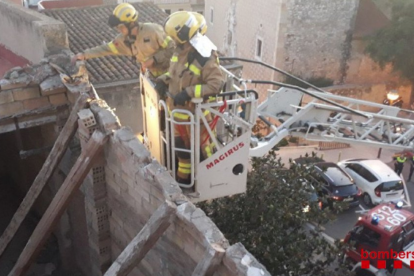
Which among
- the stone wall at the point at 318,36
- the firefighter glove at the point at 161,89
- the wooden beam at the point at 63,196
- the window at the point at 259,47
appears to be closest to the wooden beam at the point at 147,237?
the wooden beam at the point at 63,196

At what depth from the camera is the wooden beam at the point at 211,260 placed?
393 cm

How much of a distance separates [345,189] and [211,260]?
29.8ft

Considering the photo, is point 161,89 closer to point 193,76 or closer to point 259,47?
point 193,76

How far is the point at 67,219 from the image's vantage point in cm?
794

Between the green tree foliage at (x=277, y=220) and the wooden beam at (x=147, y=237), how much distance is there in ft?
7.15

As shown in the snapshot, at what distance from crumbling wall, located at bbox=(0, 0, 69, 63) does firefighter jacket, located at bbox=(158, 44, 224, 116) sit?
3.76m

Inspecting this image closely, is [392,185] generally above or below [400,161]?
below

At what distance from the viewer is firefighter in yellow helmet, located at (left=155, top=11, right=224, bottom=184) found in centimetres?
543

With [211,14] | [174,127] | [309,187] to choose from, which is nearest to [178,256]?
[174,127]

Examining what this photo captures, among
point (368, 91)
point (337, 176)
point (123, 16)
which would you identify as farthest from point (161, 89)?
point (368, 91)

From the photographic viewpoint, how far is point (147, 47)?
665cm

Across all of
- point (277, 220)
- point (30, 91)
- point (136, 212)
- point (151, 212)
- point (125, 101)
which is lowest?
point (277, 220)

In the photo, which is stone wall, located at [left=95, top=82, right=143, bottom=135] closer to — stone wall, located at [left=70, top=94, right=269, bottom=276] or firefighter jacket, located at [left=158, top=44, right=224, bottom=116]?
stone wall, located at [left=70, top=94, right=269, bottom=276]

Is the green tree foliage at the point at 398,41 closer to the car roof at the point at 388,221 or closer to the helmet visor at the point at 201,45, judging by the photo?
the car roof at the point at 388,221
